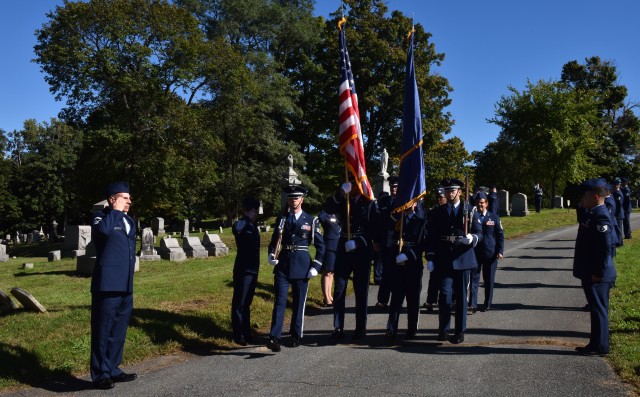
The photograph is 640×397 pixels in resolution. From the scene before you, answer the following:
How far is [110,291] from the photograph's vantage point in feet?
19.2

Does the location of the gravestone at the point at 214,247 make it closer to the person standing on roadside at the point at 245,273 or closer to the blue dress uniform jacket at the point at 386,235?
the blue dress uniform jacket at the point at 386,235

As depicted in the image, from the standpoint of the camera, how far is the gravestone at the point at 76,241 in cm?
2102

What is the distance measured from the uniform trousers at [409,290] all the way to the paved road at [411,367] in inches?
13.0

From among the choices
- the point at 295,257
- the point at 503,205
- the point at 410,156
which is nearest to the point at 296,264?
the point at 295,257

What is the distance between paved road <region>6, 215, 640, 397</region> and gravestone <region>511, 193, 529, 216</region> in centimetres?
2699

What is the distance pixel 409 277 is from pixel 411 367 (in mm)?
1654

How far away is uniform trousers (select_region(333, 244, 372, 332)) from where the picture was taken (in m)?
7.48

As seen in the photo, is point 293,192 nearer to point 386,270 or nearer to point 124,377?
point 386,270

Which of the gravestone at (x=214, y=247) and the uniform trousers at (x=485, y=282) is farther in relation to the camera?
the gravestone at (x=214, y=247)

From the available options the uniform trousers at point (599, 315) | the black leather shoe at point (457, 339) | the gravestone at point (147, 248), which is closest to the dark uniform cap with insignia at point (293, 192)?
the black leather shoe at point (457, 339)

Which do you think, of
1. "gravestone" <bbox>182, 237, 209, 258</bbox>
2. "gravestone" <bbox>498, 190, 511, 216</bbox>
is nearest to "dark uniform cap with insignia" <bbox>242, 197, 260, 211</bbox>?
"gravestone" <bbox>182, 237, 209, 258</bbox>

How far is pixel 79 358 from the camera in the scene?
258 inches

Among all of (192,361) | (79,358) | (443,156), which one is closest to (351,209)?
(192,361)

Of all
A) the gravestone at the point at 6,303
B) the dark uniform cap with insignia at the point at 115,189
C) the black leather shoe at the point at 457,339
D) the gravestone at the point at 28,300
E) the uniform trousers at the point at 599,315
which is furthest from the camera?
the gravestone at the point at 6,303
